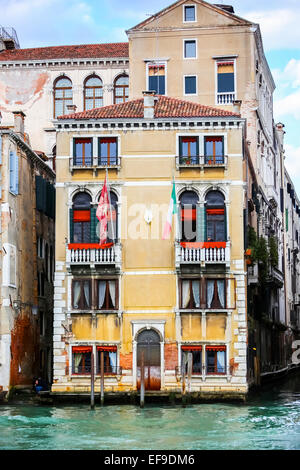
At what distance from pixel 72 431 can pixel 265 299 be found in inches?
857

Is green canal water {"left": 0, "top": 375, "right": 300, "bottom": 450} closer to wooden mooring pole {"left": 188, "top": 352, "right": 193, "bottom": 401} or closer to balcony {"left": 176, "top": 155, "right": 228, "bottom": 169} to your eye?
wooden mooring pole {"left": 188, "top": 352, "right": 193, "bottom": 401}

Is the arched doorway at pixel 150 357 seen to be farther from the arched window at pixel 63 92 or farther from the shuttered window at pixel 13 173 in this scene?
the arched window at pixel 63 92

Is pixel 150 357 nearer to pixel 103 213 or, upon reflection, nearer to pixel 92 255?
pixel 92 255

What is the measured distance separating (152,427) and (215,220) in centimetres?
1023

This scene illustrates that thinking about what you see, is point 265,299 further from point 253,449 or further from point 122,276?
point 253,449

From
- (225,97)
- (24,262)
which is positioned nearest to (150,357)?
(24,262)

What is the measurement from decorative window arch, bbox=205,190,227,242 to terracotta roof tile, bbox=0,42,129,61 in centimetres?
1530

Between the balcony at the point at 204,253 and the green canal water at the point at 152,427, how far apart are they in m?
5.17

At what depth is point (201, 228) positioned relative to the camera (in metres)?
33.9

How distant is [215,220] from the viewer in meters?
34.0

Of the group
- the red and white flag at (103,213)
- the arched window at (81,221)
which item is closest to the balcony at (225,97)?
the arched window at (81,221)

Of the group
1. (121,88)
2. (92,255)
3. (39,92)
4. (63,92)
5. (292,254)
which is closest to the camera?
(92,255)
